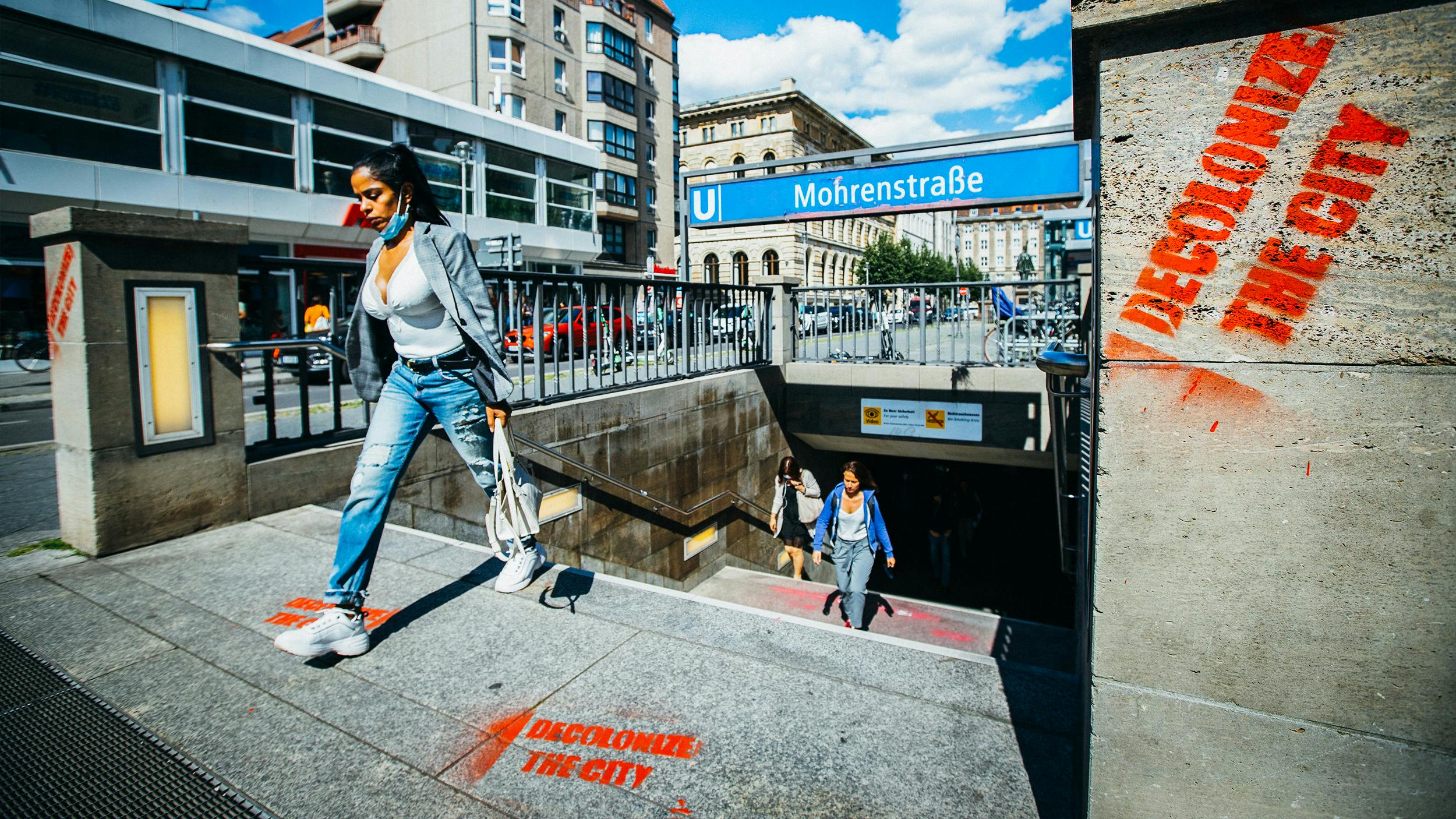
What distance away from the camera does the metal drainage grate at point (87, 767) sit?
2.15 metres

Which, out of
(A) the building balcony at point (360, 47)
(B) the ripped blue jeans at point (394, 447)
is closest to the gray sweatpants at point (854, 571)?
(B) the ripped blue jeans at point (394, 447)

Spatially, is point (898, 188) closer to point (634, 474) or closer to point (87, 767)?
point (634, 474)

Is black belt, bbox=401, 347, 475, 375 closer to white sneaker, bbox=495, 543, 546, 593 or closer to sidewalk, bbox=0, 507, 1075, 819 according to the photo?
white sneaker, bbox=495, 543, 546, 593

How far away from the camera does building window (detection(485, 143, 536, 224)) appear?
28.9 metres

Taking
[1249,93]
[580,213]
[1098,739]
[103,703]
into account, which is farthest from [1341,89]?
[580,213]

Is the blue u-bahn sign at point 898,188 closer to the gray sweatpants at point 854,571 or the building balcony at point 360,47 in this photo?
the gray sweatpants at point 854,571

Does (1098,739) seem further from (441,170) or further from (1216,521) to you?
(441,170)

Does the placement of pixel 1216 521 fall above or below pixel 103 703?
above

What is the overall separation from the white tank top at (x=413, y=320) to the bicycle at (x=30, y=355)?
67.7ft

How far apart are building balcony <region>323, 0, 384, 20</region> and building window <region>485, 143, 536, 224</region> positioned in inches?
767

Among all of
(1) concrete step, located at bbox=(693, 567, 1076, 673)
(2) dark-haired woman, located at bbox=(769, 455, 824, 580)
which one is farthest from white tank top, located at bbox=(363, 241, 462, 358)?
(2) dark-haired woman, located at bbox=(769, 455, 824, 580)

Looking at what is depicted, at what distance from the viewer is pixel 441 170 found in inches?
1051

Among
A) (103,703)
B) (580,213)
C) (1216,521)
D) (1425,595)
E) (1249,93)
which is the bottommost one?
(103,703)

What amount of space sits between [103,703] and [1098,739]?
326cm
